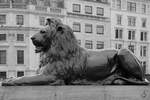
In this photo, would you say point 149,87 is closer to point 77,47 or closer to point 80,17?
point 77,47

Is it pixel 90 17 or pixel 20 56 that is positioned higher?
pixel 90 17

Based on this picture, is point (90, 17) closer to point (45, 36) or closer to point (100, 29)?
point (100, 29)

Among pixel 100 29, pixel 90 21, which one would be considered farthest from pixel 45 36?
pixel 100 29

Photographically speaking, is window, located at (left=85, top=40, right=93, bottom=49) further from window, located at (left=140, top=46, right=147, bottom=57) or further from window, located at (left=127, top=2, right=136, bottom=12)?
window, located at (left=140, top=46, right=147, bottom=57)

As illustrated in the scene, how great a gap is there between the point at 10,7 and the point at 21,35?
4454 millimetres

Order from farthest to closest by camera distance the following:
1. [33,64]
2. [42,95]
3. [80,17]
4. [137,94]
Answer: [80,17]
[33,64]
[137,94]
[42,95]

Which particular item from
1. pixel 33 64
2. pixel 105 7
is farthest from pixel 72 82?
pixel 105 7

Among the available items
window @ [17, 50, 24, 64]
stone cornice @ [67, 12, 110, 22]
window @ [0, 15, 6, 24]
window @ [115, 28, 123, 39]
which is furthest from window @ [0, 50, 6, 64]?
window @ [115, 28, 123, 39]

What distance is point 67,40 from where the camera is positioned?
6.02 metres

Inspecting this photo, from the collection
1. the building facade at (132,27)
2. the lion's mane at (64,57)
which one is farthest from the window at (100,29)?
the lion's mane at (64,57)

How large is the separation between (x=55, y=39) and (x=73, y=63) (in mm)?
548

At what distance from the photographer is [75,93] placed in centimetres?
554

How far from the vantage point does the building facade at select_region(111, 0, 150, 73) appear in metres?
58.7

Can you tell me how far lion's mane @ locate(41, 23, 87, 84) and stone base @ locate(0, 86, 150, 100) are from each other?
1.31 feet
